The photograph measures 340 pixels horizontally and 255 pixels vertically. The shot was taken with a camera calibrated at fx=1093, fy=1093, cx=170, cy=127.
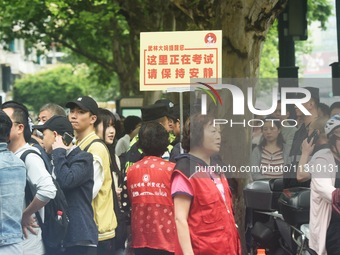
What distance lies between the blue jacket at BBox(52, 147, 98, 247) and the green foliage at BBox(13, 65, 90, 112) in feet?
217

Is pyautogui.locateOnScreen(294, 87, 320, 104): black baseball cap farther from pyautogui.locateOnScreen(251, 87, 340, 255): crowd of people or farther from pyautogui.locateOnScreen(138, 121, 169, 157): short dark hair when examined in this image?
pyautogui.locateOnScreen(138, 121, 169, 157): short dark hair

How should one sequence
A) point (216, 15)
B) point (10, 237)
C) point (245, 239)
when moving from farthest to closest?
point (216, 15)
point (245, 239)
point (10, 237)

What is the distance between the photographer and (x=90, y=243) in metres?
8.72

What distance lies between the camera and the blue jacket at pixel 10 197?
7152 millimetres

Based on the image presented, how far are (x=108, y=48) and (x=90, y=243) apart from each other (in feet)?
98.8

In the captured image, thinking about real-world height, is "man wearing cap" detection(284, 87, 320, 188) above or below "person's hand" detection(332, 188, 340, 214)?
above

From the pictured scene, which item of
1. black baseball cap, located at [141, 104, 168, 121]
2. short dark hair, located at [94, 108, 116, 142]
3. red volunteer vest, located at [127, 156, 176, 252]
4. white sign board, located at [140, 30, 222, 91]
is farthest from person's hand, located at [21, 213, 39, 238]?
black baseball cap, located at [141, 104, 168, 121]

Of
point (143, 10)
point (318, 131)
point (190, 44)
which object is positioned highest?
point (143, 10)

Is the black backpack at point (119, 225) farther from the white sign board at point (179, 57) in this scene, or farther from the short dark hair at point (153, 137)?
the white sign board at point (179, 57)

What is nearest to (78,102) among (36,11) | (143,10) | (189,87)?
(189,87)

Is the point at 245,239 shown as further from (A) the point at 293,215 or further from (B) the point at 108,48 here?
(B) the point at 108,48

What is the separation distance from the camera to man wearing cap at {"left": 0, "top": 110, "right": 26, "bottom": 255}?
7.15 m

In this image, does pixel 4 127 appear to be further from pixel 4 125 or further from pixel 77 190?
pixel 77 190

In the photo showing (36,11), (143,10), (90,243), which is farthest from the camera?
(36,11)
